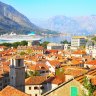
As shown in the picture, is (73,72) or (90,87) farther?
(73,72)

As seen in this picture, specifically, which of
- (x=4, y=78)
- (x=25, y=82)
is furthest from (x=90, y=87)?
(x=4, y=78)

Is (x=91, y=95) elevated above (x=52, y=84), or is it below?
above

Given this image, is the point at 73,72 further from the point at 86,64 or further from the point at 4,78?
the point at 86,64

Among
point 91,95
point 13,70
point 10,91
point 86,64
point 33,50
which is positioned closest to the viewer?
point 91,95

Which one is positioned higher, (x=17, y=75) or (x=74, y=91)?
(x=74, y=91)

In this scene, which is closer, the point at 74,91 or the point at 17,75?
the point at 74,91

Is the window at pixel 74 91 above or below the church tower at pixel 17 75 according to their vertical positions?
above

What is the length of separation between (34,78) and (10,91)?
356 inches

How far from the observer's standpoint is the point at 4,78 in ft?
103

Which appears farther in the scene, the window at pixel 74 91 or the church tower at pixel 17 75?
the church tower at pixel 17 75

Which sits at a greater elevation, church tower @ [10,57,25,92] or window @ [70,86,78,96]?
window @ [70,86,78,96]

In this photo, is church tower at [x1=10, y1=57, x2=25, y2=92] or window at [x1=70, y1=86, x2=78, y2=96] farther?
church tower at [x1=10, y1=57, x2=25, y2=92]

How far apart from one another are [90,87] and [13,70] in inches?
612

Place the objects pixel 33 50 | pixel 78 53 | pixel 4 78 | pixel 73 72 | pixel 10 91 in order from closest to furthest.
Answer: pixel 10 91, pixel 73 72, pixel 4 78, pixel 78 53, pixel 33 50
